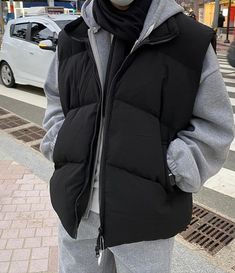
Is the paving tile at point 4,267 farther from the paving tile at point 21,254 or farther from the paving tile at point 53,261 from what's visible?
the paving tile at point 53,261

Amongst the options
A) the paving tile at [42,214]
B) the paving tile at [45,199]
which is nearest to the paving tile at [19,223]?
the paving tile at [42,214]

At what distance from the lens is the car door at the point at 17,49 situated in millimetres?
8430

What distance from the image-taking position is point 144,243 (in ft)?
4.73

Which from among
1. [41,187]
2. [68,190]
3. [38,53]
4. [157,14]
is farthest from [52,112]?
[38,53]

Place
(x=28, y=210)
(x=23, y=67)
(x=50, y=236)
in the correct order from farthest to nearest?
(x=23, y=67) < (x=28, y=210) < (x=50, y=236)

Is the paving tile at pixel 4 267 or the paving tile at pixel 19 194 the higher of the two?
the paving tile at pixel 4 267

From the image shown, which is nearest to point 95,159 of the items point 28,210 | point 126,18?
point 126,18

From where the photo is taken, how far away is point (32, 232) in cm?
297

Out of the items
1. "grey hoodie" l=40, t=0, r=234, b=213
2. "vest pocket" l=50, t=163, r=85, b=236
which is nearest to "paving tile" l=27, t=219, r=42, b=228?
"vest pocket" l=50, t=163, r=85, b=236

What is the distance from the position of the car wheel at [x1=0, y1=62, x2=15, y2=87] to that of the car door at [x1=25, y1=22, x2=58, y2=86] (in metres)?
0.84

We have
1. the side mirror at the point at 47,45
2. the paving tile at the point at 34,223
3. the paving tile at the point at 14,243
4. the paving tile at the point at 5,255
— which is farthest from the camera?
the side mirror at the point at 47,45

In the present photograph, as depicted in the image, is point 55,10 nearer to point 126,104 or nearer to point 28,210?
point 28,210

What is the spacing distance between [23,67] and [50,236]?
6.17 meters

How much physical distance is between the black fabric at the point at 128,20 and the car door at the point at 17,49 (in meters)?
7.29
